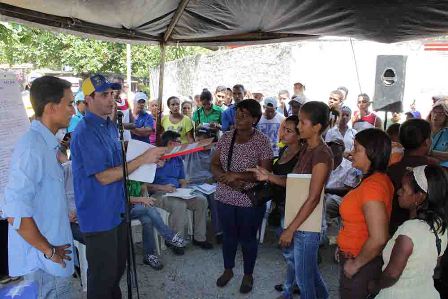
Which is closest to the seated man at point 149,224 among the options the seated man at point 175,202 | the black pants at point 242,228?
the seated man at point 175,202

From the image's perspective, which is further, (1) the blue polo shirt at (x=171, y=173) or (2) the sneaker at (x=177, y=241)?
(1) the blue polo shirt at (x=171, y=173)

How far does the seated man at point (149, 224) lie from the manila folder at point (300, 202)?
2.04 metres

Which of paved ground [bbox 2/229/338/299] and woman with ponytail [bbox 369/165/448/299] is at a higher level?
woman with ponytail [bbox 369/165/448/299]

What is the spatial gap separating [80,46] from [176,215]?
56.8ft

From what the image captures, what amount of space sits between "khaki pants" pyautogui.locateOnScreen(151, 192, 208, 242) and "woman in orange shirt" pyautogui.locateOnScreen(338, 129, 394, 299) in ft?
9.18

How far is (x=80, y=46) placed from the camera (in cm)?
1983

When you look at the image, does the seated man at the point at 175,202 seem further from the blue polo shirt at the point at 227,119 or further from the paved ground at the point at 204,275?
the blue polo shirt at the point at 227,119

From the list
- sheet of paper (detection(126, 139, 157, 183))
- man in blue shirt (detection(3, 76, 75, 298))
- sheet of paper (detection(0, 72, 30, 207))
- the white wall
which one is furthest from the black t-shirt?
the white wall

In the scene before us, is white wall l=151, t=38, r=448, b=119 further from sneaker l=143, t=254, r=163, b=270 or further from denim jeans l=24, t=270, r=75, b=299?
denim jeans l=24, t=270, r=75, b=299

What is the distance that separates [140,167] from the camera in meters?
2.62

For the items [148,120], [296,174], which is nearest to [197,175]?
[148,120]

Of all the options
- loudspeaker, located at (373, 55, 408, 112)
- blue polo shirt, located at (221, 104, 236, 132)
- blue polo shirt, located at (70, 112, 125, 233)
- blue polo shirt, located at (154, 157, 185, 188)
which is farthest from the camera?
loudspeaker, located at (373, 55, 408, 112)

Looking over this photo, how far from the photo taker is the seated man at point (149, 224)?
4.44 meters

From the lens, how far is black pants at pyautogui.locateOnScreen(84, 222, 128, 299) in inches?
104
